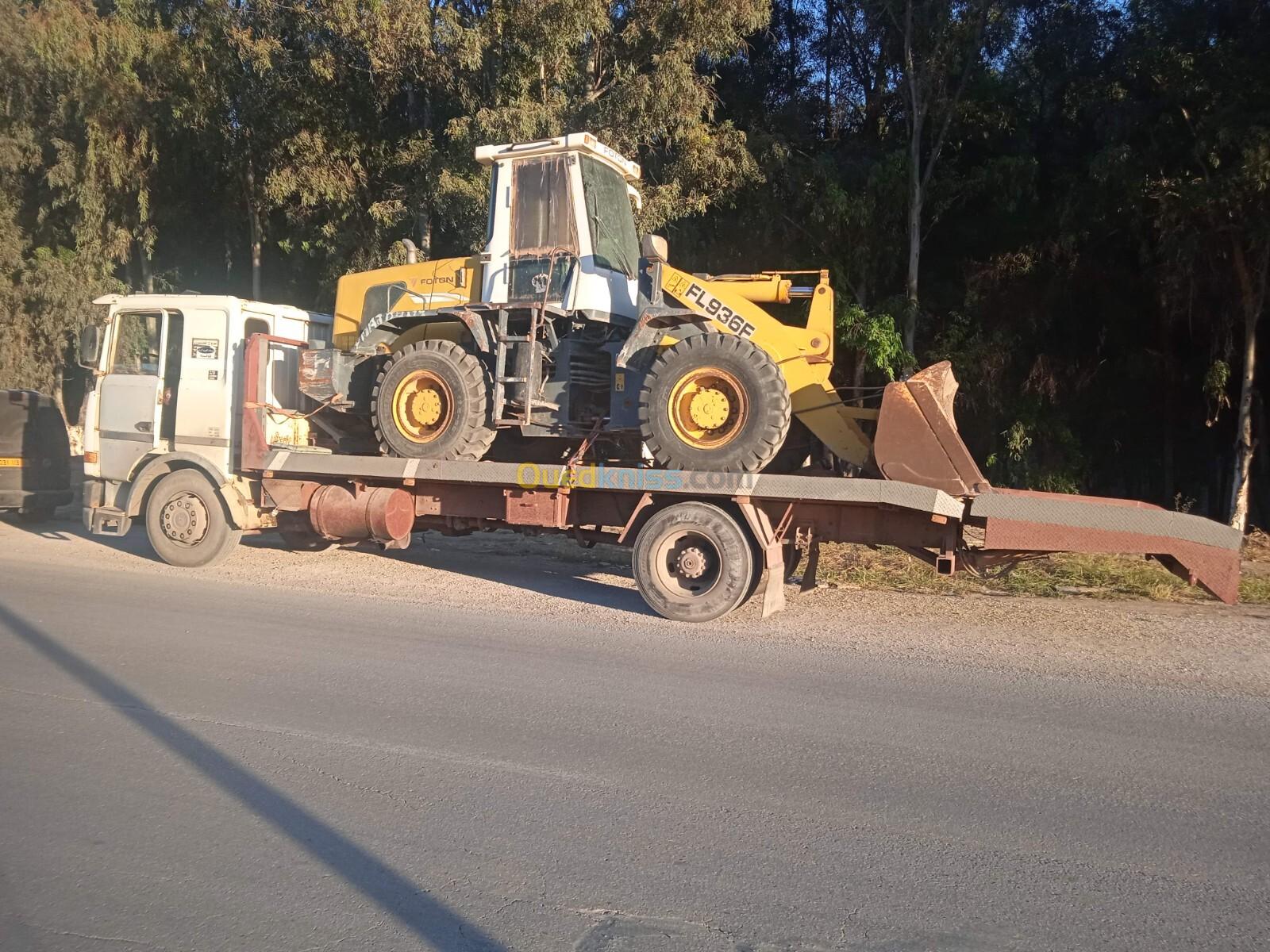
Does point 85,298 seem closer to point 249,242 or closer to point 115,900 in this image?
point 249,242

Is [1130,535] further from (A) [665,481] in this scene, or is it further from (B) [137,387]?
(B) [137,387]

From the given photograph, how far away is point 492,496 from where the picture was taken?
10219 millimetres

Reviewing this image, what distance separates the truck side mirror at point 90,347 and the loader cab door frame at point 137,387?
0.40ft

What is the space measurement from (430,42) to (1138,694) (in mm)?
13693

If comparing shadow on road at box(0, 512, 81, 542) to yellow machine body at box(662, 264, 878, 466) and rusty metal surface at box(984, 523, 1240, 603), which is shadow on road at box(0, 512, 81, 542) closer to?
yellow machine body at box(662, 264, 878, 466)

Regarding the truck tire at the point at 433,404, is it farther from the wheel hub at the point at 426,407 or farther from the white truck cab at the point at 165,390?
the white truck cab at the point at 165,390

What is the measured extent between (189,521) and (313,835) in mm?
7395

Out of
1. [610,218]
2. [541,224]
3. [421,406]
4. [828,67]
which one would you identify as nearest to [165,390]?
[421,406]

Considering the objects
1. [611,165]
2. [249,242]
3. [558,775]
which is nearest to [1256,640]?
[558,775]

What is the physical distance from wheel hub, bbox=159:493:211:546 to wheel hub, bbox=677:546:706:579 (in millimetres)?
5268

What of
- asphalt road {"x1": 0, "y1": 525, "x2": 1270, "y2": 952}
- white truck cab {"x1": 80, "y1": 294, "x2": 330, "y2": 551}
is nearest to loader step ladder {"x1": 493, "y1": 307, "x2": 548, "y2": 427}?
asphalt road {"x1": 0, "y1": 525, "x2": 1270, "y2": 952}

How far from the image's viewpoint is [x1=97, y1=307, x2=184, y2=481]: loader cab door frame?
11.4 m

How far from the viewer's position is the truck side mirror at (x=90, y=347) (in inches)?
451

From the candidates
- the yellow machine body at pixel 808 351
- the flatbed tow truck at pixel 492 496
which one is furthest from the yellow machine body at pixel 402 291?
the yellow machine body at pixel 808 351
